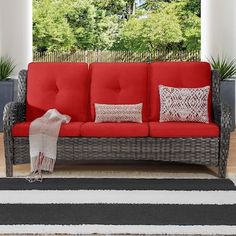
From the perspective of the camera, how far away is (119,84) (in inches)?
199

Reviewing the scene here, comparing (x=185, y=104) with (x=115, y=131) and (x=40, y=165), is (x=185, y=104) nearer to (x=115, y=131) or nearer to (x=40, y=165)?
(x=115, y=131)

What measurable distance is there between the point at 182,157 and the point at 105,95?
0.97m

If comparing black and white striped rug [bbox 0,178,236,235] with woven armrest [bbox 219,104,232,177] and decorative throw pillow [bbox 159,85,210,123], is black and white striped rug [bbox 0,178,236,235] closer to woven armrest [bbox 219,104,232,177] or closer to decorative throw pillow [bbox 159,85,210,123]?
woven armrest [bbox 219,104,232,177]

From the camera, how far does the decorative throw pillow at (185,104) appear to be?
4.75 m

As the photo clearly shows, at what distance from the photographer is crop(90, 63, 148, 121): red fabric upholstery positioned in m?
5.00

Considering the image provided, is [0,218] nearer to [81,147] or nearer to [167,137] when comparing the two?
[81,147]

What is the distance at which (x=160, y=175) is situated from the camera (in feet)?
14.9

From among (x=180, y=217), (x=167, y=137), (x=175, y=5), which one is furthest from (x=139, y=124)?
(x=175, y=5)

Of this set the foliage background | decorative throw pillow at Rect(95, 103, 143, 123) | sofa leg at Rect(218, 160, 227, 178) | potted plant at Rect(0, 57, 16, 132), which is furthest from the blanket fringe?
the foliage background

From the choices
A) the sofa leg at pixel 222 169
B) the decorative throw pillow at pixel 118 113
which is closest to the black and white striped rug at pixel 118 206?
the sofa leg at pixel 222 169

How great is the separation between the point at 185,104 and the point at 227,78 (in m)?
2.66

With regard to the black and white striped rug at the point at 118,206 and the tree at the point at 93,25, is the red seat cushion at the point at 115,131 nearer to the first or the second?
the black and white striped rug at the point at 118,206

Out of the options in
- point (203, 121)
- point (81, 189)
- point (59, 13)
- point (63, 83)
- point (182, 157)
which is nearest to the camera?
point (81, 189)

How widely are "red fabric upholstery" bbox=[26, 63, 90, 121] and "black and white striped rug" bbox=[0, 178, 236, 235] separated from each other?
82cm
